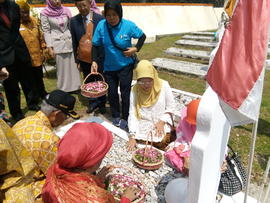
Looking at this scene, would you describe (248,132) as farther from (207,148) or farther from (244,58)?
(244,58)

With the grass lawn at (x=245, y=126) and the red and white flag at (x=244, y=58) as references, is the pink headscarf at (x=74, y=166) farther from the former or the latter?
the grass lawn at (x=245, y=126)

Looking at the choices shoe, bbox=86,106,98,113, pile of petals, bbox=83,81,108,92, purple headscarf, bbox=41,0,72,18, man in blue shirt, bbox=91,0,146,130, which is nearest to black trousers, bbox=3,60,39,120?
purple headscarf, bbox=41,0,72,18

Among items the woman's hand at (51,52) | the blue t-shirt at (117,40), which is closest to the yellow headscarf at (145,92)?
the blue t-shirt at (117,40)

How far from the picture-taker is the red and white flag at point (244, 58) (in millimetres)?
1257

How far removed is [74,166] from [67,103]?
0.94 meters

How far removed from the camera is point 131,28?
3.65 metres

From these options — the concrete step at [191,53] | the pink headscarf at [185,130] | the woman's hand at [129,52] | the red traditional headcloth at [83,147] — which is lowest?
the concrete step at [191,53]

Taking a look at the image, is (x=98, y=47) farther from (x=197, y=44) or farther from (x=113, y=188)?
(x=197, y=44)

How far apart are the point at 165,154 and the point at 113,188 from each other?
0.81m

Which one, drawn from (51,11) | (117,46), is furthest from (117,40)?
(51,11)

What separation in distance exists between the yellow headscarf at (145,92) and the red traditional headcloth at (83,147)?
143 centimetres

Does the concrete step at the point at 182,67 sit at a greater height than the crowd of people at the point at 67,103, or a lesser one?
lesser

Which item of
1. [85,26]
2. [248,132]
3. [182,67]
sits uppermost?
[85,26]

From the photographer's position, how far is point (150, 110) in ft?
11.2
